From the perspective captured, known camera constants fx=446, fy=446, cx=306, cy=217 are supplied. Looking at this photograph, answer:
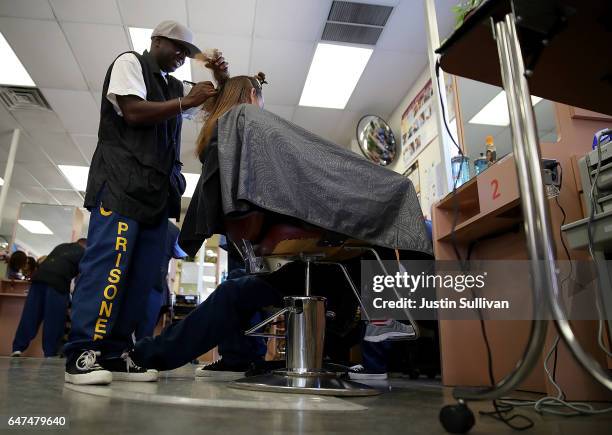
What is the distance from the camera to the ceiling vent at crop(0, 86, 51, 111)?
471cm

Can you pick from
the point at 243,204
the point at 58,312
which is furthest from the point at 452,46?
the point at 58,312

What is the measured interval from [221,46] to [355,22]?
121 centimetres

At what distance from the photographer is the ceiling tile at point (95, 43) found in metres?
3.73

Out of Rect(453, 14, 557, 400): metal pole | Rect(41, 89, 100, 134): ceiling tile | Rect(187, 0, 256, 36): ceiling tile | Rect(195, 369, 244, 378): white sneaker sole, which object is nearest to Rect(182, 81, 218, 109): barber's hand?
Rect(453, 14, 557, 400): metal pole

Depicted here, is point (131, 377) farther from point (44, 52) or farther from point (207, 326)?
point (44, 52)

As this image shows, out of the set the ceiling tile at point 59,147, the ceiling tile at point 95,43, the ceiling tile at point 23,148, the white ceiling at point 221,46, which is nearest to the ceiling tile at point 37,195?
the ceiling tile at point 23,148

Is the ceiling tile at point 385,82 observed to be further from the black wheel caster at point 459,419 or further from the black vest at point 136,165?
the black wheel caster at point 459,419

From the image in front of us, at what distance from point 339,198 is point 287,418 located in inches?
27.7

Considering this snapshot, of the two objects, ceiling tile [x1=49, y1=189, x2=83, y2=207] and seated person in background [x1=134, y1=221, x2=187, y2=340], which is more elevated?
ceiling tile [x1=49, y1=189, x2=83, y2=207]

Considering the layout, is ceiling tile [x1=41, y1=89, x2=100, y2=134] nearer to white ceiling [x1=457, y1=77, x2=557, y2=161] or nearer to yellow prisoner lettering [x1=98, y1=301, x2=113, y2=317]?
white ceiling [x1=457, y1=77, x2=557, y2=161]

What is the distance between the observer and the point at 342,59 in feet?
13.5

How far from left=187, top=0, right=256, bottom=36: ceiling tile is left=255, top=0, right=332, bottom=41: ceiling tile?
0.27 ft

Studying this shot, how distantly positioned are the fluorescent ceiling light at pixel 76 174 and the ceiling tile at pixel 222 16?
379 cm

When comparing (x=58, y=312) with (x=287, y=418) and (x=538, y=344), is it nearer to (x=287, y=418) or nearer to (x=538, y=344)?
(x=287, y=418)
